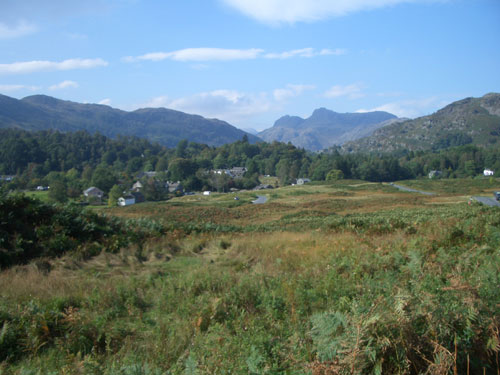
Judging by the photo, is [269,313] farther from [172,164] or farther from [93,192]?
[172,164]

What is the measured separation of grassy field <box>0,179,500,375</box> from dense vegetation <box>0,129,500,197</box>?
76.4 m

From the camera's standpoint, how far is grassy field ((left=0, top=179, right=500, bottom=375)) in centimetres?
302

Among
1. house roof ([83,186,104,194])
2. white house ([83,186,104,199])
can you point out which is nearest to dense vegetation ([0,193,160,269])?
white house ([83,186,104,199])

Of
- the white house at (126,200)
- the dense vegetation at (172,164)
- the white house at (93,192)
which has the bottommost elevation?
the white house at (126,200)

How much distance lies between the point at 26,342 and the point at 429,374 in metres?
4.50

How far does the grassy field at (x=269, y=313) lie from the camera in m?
3.02

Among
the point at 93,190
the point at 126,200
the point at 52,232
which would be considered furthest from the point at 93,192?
the point at 52,232


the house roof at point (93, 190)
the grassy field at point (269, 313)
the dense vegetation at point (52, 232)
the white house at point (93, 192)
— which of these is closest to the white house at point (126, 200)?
the white house at point (93, 192)

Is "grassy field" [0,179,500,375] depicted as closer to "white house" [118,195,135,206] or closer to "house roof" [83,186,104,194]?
"white house" [118,195,135,206]

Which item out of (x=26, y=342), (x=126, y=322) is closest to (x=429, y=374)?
(x=126, y=322)

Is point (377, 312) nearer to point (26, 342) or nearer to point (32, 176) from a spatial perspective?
point (26, 342)

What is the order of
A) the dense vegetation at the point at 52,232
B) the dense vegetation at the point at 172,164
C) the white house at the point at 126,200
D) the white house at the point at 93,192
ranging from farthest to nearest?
the dense vegetation at the point at 172,164, the white house at the point at 93,192, the white house at the point at 126,200, the dense vegetation at the point at 52,232

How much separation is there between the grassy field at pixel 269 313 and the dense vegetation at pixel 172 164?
76.4 metres

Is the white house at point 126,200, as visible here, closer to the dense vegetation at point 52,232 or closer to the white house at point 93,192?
the white house at point 93,192
